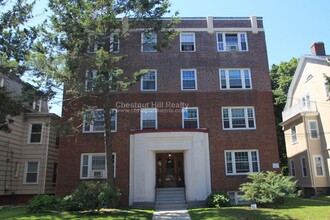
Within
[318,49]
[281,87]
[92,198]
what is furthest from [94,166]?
[281,87]

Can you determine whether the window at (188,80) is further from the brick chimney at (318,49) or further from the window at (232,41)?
the brick chimney at (318,49)

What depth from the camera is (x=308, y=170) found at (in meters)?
27.1

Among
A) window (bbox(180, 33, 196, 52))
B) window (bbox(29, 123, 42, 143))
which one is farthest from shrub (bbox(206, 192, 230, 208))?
window (bbox(29, 123, 42, 143))

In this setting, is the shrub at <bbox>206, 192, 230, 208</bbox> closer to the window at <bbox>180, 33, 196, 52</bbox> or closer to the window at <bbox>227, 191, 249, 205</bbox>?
the window at <bbox>227, 191, 249, 205</bbox>

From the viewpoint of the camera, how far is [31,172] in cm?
2495

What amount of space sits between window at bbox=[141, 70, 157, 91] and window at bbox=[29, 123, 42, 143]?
9718 millimetres

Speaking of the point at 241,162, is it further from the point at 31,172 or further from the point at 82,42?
the point at 31,172

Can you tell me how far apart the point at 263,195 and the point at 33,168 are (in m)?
17.8

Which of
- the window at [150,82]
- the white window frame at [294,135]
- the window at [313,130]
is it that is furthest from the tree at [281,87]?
the window at [150,82]

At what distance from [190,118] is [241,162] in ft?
15.1

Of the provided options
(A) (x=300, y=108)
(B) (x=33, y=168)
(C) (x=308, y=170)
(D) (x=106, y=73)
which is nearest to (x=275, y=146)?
(C) (x=308, y=170)

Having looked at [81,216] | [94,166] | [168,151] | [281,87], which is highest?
[281,87]

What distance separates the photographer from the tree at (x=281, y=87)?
38.4 m

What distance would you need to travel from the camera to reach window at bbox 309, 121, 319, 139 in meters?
27.5
